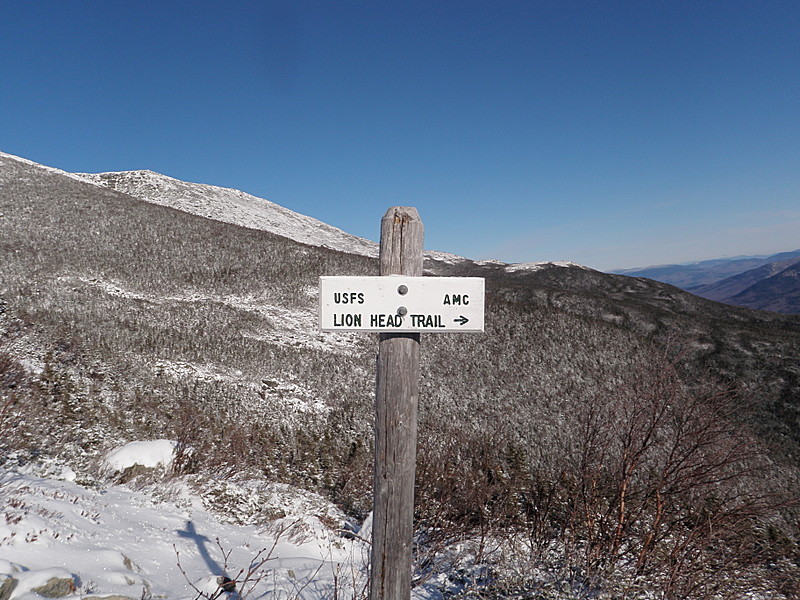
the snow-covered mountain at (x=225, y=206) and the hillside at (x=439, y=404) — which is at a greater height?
the snow-covered mountain at (x=225, y=206)

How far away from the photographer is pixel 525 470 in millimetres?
13266

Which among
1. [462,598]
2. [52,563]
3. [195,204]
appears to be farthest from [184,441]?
[195,204]

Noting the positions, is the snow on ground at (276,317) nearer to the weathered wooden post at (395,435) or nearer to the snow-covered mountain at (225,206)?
the weathered wooden post at (395,435)

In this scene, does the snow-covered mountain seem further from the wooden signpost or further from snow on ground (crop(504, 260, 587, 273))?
the wooden signpost

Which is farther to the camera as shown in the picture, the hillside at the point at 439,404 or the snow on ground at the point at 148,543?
the hillside at the point at 439,404

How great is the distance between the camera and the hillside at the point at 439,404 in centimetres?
671

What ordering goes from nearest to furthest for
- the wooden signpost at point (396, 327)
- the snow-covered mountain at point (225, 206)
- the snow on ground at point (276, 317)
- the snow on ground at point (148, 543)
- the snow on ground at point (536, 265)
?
the wooden signpost at point (396, 327), the snow on ground at point (148, 543), the snow on ground at point (276, 317), the snow-covered mountain at point (225, 206), the snow on ground at point (536, 265)

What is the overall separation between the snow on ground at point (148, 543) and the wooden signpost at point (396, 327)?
141cm

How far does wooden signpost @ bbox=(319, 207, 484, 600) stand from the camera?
9.73 feet

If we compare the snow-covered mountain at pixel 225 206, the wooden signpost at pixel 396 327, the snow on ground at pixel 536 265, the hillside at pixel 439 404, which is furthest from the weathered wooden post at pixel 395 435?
the snow on ground at pixel 536 265

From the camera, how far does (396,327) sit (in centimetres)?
295

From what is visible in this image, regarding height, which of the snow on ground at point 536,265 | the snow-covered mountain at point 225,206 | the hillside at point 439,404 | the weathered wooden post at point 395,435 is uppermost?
the snow-covered mountain at point 225,206

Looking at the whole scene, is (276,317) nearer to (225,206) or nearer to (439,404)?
(439,404)

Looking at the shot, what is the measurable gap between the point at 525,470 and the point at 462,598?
8.18 meters
